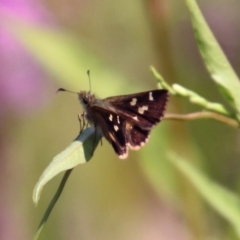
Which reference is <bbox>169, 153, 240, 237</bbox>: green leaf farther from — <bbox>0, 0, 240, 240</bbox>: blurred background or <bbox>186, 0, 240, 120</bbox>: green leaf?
<bbox>186, 0, 240, 120</bbox>: green leaf

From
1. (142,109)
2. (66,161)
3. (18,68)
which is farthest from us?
(18,68)

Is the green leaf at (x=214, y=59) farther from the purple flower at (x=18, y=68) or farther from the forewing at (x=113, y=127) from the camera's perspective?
the purple flower at (x=18, y=68)

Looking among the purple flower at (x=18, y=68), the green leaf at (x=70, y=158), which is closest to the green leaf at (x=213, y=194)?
the green leaf at (x=70, y=158)

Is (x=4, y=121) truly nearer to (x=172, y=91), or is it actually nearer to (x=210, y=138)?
(x=210, y=138)

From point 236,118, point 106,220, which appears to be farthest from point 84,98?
point 106,220

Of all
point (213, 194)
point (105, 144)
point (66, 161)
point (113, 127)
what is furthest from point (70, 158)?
point (105, 144)

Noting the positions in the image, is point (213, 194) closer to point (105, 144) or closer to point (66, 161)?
point (66, 161)
